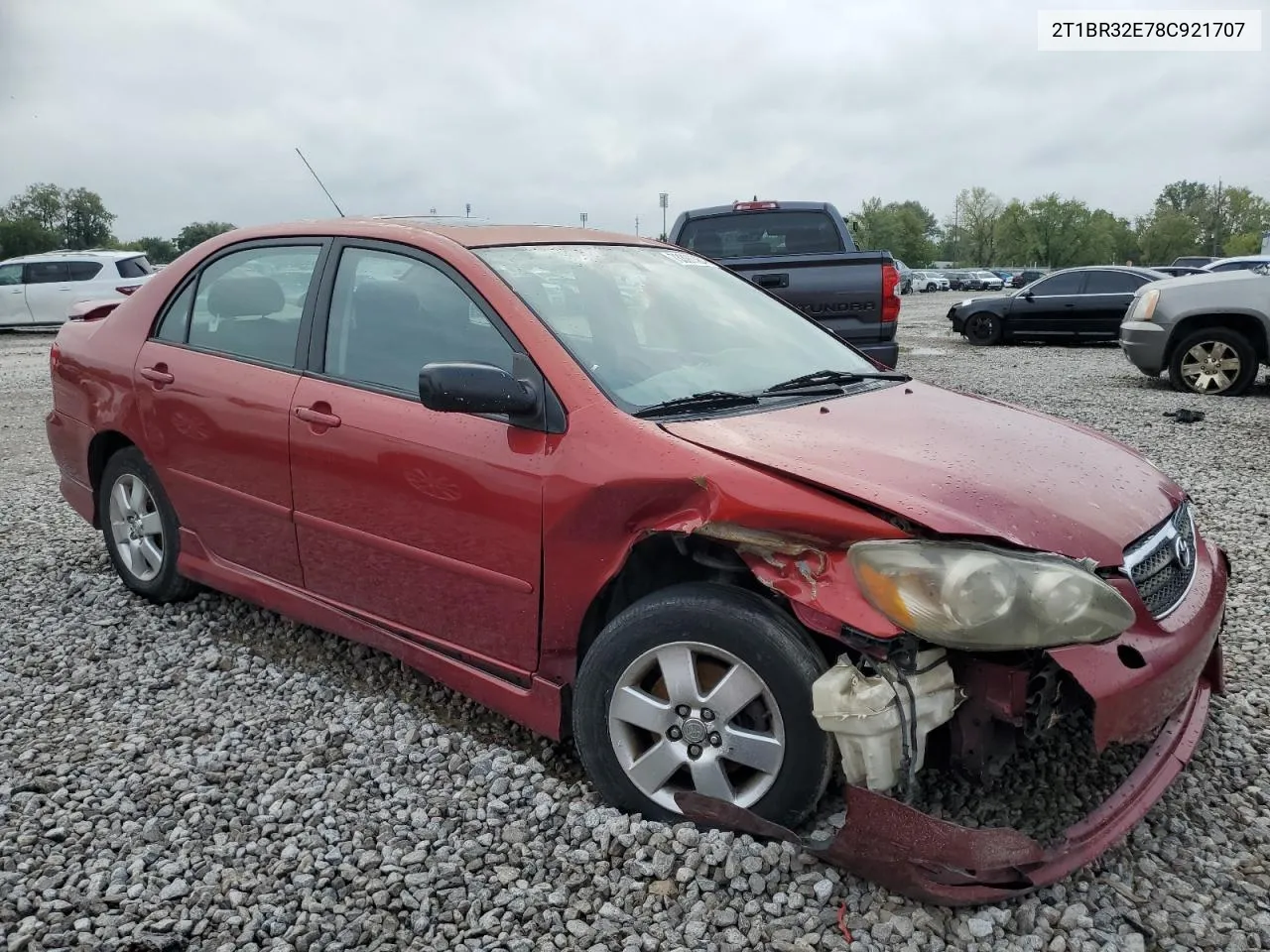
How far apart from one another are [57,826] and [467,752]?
1106mm

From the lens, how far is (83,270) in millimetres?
19500

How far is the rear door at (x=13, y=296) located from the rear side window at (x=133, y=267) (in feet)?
7.52

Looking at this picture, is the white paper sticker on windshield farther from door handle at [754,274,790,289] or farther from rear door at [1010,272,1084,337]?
rear door at [1010,272,1084,337]

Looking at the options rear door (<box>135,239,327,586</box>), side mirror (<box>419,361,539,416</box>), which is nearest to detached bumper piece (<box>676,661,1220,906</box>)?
side mirror (<box>419,361,539,416</box>)

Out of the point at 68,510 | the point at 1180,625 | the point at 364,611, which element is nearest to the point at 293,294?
the point at 364,611

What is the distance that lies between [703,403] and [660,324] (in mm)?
528

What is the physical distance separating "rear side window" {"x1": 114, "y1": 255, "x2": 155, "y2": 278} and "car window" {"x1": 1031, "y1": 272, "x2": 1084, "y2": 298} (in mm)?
17036

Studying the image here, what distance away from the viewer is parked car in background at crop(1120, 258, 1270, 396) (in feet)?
31.8

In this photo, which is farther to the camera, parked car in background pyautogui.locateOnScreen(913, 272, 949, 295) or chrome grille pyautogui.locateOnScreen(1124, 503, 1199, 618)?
parked car in background pyautogui.locateOnScreen(913, 272, 949, 295)

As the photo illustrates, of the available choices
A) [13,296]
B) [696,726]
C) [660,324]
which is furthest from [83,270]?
[696,726]

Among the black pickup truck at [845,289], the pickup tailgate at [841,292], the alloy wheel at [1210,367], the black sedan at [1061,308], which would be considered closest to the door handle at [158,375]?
the black pickup truck at [845,289]

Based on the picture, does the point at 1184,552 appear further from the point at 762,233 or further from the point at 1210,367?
the point at 1210,367

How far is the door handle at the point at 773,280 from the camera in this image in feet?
24.4

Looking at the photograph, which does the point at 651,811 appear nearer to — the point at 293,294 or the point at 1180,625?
the point at 1180,625
